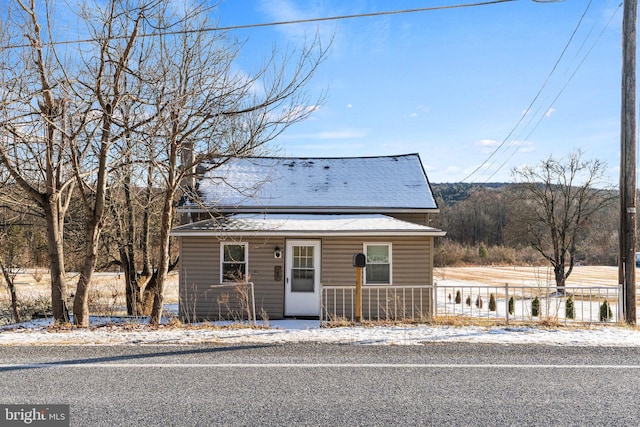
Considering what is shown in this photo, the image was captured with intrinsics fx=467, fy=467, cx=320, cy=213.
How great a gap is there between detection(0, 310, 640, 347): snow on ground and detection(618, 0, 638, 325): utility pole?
5.07ft


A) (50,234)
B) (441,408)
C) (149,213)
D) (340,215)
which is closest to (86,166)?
(50,234)

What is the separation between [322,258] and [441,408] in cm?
940

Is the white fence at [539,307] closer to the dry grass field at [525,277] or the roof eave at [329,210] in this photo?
the dry grass field at [525,277]

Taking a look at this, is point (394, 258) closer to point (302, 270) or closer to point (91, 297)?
point (302, 270)

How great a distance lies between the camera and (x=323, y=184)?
15.9 meters

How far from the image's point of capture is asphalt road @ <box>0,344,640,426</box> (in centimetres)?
368

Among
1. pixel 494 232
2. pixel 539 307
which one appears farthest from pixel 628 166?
pixel 494 232

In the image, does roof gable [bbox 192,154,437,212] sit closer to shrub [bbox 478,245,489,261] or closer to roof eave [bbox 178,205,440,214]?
roof eave [bbox 178,205,440,214]

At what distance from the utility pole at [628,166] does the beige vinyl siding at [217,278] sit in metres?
8.12

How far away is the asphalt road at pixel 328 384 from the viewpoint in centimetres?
368

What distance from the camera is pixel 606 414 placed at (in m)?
3.72

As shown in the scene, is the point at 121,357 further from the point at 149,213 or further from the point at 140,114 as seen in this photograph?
the point at 149,213

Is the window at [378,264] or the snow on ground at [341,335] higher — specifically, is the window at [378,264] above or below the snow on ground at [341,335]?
above

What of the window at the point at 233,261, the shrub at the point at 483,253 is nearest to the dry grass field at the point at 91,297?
the window at the point at 233,261
